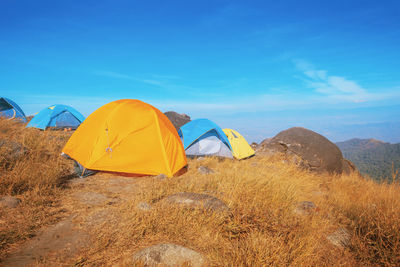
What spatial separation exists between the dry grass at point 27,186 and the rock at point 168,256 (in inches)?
62.6

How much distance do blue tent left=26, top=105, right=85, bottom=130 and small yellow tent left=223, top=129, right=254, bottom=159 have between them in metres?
11.4

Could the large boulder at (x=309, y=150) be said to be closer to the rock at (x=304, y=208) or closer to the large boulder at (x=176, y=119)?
the large boulder at (x=176, y=119)

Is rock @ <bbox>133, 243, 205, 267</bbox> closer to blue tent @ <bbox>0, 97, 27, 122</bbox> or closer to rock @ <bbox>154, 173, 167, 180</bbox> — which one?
rock @ <bbox>154, 173, 167, 180</bbox>

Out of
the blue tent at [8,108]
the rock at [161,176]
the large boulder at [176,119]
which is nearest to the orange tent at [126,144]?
the rock at [161,176]

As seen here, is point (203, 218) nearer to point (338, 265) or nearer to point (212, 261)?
point (212, 261)

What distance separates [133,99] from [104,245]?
5.55 m

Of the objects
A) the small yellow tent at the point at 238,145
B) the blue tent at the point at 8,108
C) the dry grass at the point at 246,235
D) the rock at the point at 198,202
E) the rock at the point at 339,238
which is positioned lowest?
the rock at the point at 339,238

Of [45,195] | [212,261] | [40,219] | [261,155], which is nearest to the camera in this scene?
[212,261]

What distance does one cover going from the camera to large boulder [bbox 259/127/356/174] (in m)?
11.4

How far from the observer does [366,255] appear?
3.03 metres

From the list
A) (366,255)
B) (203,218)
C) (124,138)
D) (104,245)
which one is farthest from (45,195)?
(366,255)

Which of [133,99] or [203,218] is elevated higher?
[133,99]

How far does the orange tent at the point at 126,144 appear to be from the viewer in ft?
20.9

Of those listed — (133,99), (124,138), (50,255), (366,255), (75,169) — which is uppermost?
(133,99)
